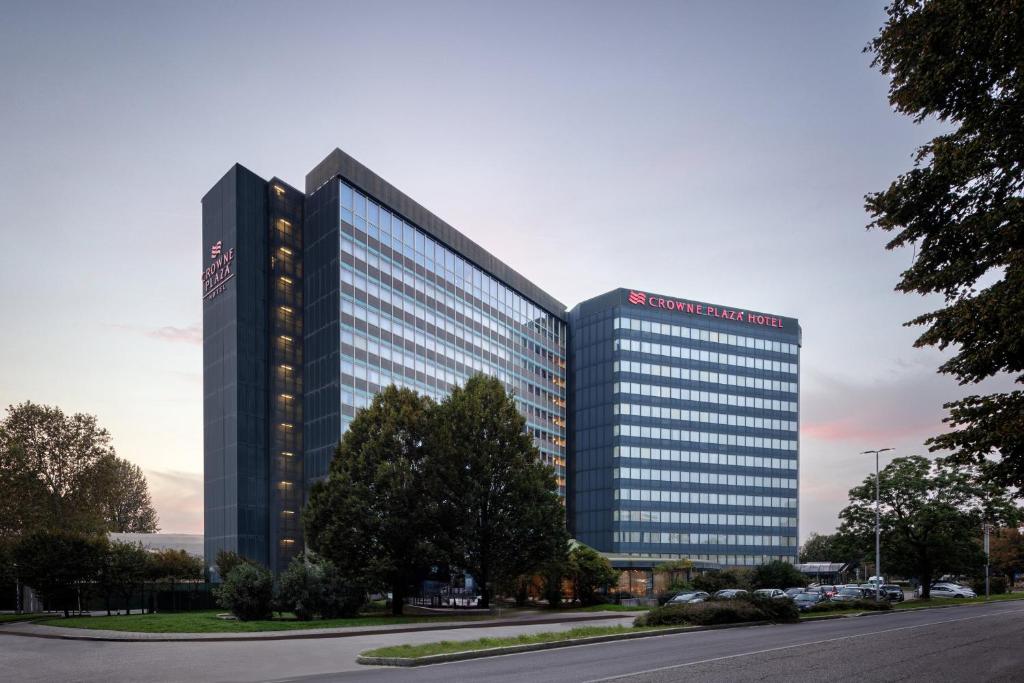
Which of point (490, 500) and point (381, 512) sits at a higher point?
point (490, 500)

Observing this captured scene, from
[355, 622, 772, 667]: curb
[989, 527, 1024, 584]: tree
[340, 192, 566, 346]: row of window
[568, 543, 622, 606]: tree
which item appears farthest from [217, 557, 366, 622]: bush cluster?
[989, 527, 1024, 584]: tree

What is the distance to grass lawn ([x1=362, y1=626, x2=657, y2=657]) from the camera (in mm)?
22734

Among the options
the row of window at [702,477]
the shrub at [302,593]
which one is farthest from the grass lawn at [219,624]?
the row of window at [702,477]

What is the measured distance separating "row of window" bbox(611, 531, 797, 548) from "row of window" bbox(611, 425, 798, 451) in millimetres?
15675

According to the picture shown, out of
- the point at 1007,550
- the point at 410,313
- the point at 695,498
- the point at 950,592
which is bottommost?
the point at 1007,550

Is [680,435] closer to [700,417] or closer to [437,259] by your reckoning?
[700,417]

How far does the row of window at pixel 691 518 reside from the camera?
131000mm

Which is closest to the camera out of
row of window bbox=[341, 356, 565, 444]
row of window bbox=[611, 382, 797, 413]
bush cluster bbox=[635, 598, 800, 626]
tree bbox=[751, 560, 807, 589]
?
bush cluster bbox=[635, 598, 800, 626]

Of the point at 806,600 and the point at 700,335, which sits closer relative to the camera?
the point at 806,600

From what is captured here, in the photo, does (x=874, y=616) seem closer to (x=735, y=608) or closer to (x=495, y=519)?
(x=735, y=608)

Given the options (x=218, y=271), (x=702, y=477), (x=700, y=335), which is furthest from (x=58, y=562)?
(x=700, y=335)

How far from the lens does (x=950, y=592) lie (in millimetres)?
70125

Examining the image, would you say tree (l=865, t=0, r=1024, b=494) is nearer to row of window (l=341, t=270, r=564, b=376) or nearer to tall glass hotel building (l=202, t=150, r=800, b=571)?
tall glass hotel building (l=202, t=150, r=800, b=571)

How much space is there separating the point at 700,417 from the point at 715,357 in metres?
11.3
